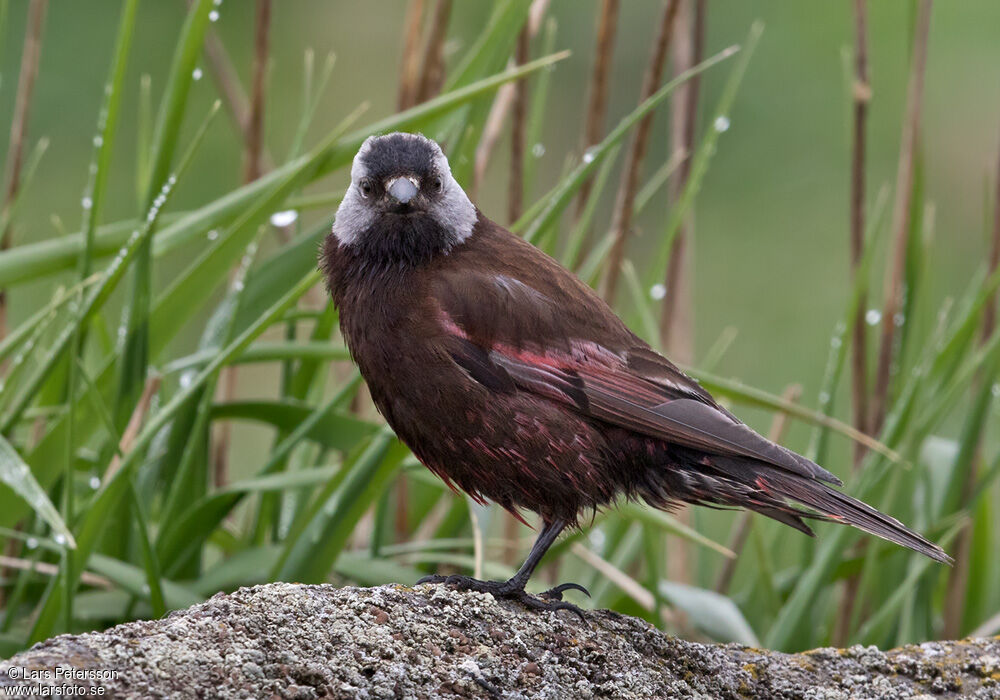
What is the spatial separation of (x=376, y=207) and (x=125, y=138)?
20.1 ft

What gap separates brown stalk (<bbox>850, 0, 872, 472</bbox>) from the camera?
3.61m

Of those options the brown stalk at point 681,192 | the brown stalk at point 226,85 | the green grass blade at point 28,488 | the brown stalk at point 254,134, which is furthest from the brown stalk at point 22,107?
the brown stalk at point 681,192

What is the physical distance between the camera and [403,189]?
276 centimetres

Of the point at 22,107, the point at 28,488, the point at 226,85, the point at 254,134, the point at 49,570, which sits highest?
the point at 226,85

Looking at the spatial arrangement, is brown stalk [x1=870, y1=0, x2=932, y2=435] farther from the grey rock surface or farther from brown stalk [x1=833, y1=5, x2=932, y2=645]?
the grey rock surface

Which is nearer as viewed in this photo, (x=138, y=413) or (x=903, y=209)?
(x=138, y=413)

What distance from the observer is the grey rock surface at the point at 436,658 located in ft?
5.83

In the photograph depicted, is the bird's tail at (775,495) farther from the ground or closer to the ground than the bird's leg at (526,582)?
farther from the ground

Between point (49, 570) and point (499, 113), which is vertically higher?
point (499, 113)

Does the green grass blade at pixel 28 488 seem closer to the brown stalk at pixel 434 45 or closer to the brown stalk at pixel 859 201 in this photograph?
the brown stalk at pixel 434 45

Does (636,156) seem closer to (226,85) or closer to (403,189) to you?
(403,189)

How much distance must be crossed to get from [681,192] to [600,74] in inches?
20.7

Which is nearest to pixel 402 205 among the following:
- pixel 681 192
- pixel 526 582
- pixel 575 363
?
pixel 575 363

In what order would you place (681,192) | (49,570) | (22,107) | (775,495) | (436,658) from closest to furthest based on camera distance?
(436,658)
(775,495)
(49,570)
(22,107)
(681,192)
